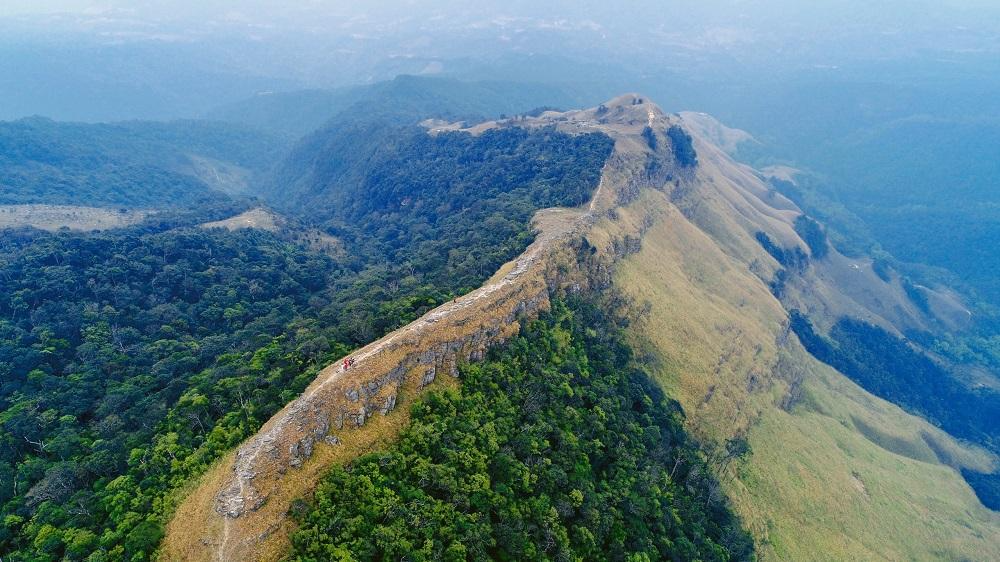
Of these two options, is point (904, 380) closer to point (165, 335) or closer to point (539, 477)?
point (539, 477)

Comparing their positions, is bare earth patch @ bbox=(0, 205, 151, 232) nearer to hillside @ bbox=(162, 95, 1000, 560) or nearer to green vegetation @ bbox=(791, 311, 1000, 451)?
hillside @ bbox=(162, 95, 1000, 560)

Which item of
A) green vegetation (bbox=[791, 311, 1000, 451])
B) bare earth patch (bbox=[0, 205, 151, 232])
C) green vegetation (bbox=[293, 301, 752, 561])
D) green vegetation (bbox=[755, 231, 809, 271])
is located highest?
green vegetation (bbox=[293, 301, 752, 561])

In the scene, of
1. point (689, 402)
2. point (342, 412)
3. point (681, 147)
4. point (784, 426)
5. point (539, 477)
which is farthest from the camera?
point (681, 147)

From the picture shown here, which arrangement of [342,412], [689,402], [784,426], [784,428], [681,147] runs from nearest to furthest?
[342,412] → [689,402] → [784,428] → [784,426] → [681,147]

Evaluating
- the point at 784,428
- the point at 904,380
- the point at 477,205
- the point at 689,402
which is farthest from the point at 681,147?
the point at 904,380

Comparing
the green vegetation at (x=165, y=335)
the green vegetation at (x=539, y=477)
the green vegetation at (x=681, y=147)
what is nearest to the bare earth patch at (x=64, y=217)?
the green vegetation at (x=165, y=335)

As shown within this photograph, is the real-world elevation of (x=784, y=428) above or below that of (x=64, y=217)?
below

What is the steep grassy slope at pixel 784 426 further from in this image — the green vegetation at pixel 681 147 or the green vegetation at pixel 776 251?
the green vegetation at pixel 776 251

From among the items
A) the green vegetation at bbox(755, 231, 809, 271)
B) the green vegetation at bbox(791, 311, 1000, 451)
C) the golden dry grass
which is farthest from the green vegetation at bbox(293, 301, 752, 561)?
the green vegetation at bbox(755, 231, 809, 271)
